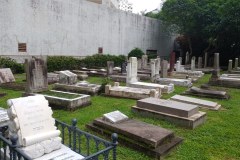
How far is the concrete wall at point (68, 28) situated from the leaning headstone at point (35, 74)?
24.0ft

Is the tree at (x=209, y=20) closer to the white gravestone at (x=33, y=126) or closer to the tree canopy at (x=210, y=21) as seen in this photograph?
the tree canopy at (x=210, y=21)

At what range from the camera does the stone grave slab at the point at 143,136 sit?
490 cm

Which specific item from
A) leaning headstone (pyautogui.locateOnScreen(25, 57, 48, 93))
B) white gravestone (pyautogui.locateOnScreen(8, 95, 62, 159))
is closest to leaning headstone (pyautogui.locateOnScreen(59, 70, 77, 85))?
leaning headstone (pyautogui.locateOnScreen(25, 57, 48, 93))

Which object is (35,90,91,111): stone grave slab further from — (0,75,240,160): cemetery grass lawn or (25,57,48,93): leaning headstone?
(25,57,48,93): leaning headstone

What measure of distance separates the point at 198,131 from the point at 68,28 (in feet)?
50.2

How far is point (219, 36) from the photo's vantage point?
2366 cm

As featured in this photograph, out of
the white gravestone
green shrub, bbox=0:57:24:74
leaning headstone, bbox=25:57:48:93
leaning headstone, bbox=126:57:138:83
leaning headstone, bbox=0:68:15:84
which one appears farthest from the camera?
green shrub, bbox=0:57:24:74

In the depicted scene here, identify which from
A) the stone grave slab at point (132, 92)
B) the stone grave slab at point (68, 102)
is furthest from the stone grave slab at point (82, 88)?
the stone grave slab at point (68, 102)

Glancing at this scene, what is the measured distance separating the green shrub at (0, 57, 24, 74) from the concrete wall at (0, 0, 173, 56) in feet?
2.84

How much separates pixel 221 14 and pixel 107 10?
33.1 feet

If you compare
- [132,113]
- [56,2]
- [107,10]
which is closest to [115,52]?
[107,10]

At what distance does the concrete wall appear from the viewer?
15.6m

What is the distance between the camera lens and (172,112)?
22.3ft

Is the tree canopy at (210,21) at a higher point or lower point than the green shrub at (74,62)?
higher
